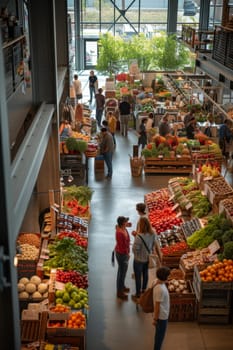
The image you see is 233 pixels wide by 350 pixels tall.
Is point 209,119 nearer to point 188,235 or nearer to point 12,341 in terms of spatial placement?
point 188,235

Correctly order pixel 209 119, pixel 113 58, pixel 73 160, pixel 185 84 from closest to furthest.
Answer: pixel 73 160 < pixel 209 119 < pixel 185 84 < pixel 113 58

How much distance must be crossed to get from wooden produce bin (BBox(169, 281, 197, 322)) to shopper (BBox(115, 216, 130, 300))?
3.01ft

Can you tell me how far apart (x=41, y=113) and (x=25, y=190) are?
319cm

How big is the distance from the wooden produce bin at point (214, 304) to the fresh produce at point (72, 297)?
169cm

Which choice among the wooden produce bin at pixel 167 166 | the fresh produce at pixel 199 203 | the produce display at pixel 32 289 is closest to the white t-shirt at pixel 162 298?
the produce display at pixel 32 289

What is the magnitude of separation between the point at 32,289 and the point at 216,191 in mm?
4119

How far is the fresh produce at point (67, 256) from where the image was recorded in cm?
764

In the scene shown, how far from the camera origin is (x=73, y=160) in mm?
12836

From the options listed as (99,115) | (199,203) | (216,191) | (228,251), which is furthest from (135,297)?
(99,115)

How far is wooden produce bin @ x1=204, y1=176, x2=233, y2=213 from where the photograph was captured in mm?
9320

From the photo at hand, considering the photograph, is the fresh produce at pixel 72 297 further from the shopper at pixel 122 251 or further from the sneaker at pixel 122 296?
the sneaker at pixel 122 296

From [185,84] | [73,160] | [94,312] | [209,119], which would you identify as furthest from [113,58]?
[94,312]

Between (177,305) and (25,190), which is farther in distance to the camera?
(177,305)

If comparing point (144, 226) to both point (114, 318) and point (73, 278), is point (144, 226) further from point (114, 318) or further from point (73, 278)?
point (114, 318)
